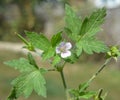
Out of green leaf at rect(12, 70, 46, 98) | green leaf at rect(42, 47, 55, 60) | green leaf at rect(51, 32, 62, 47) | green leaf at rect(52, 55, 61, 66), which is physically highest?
green leaf at rect(51, 32, 62, 47)

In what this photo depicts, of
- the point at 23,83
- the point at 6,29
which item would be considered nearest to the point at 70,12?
the point at 23,83

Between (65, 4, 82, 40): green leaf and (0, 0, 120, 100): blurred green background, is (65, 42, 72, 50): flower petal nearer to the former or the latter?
(65, 4, 82, 40): green leaf

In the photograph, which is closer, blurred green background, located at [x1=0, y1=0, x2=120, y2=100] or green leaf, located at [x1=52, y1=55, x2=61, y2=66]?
green leaf, located at [x1=52, y1=55, x2=61, y2=66]

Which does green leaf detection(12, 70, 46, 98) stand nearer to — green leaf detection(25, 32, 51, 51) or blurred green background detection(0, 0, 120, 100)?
Answer: green leaf detection(25, 32, 51, 51)

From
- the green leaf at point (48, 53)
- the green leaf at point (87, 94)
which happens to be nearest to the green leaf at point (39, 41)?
the green leaf at point (48, 53)

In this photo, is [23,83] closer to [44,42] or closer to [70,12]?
[44,42]

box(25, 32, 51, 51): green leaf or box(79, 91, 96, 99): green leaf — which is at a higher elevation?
box(25, 32, 51, 51): green leaf

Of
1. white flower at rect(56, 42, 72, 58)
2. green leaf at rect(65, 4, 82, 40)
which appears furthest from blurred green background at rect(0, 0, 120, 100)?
white flower at rect(56, 42, 72, 58)
